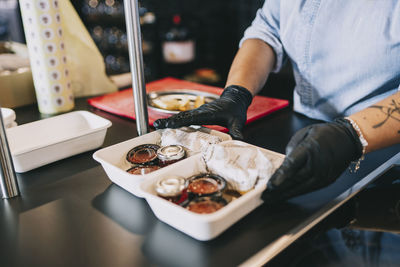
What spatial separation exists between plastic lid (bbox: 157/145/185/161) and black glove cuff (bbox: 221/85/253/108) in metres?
0.37

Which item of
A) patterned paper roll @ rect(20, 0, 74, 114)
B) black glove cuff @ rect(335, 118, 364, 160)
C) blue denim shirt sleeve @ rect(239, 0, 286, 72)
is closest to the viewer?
black glove cuff @ rect(335, 118, 364, 160)

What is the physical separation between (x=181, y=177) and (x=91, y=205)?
0.22m

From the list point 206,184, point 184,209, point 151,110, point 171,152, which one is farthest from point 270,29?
point 184,209

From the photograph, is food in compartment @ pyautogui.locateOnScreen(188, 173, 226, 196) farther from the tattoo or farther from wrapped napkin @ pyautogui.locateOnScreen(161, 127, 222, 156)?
the tattoo

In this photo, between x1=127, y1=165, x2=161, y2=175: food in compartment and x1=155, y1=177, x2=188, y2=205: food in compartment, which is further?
x1=127, y1=165, x2=161, y2=175: food in compartment

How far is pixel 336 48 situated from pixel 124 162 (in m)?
0.83

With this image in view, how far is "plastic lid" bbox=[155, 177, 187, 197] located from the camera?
69 cm

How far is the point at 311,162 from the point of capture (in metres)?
0.73

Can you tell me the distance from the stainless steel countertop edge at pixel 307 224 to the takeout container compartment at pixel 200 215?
0.25 feet

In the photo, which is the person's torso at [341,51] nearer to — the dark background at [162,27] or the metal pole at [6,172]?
the metal pole at [6,172]

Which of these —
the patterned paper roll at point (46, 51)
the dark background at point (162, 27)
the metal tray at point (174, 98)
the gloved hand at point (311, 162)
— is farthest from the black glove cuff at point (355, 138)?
the dark background at point (162, 27)

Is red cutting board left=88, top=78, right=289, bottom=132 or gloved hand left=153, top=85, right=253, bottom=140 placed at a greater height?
gloved hand left=153, top=85, right=253, bottom=140

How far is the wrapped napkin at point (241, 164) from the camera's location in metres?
0.74

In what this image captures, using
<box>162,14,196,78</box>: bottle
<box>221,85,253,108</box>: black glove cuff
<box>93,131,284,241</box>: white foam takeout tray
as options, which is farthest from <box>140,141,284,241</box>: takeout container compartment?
<box>162,14,196,78</box>: bottle
